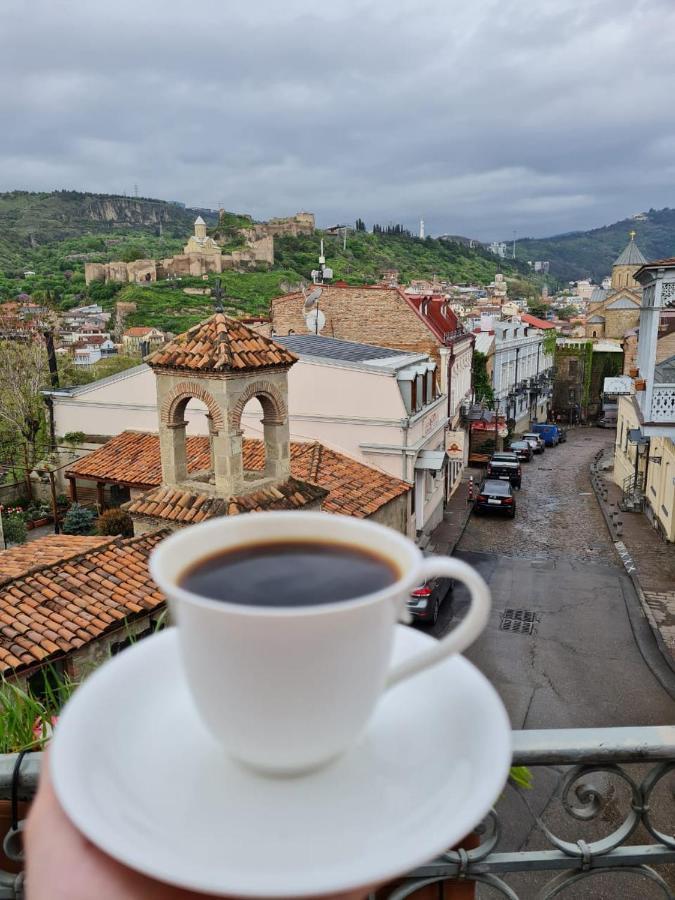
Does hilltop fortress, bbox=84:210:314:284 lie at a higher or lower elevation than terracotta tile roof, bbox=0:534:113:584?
higher

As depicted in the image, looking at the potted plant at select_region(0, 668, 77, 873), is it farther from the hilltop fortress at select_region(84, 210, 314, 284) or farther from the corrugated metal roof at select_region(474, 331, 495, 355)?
the hilltop fortress at select_region(84, 210, 314, 284)

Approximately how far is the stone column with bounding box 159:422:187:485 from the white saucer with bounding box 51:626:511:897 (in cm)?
925

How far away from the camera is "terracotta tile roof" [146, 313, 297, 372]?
10.2m

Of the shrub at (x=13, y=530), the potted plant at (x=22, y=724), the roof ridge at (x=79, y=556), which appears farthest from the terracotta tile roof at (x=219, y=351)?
the shrub at (x=13, y=530)

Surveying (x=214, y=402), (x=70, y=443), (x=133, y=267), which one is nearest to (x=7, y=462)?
(x=70, y=443)

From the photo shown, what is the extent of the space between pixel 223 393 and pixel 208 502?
1.73 meters

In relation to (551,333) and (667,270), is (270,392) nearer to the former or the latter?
(667,270)

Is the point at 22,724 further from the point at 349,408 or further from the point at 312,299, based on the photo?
the point at 312,299

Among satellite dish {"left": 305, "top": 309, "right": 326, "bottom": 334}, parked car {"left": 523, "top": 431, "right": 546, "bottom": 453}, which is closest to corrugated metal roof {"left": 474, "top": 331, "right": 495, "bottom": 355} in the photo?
parked car {"left": 523, "top": 431, "right": 546, "bottom": 453}

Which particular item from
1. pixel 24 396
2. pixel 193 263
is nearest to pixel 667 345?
pixel 24 396

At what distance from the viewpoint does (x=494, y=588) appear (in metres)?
18.5

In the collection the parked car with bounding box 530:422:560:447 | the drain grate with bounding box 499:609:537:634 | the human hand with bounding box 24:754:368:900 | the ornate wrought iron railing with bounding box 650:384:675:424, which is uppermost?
the human hand with bounding box 24:754:368:900

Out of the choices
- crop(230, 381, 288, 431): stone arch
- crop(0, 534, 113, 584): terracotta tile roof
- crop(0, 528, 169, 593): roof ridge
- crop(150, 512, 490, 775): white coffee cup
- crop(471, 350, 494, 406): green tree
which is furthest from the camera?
crop(471, 350, 494, 406): green tree

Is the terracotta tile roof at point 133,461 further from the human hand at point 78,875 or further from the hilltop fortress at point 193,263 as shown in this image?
the hilltop fortress at point 193,263
